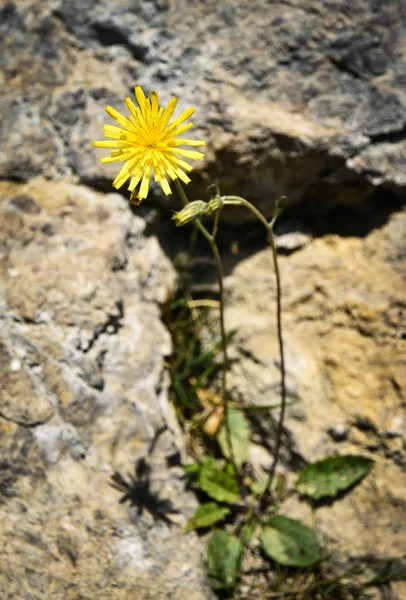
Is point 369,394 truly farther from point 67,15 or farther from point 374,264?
point 67,15

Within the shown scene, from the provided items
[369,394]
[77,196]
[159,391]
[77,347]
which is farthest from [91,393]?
[369,394]

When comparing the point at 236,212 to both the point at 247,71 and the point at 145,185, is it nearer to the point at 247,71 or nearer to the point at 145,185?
the point at 247,71

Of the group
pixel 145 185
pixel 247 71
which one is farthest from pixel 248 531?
pixel 247 71

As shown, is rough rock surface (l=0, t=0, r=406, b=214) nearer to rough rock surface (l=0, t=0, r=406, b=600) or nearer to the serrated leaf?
rough rock surface (l=0, t=0, r=406, b=600)

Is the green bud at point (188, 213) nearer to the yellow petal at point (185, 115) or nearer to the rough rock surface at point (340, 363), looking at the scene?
the yellow petal at point (185, 115)

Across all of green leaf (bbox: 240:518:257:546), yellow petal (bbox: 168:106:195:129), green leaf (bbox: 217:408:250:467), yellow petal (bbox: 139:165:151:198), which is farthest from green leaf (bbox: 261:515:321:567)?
yellow petal (bbox: 168:106:195:129)

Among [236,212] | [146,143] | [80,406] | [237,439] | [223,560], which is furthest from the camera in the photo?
[236,212]

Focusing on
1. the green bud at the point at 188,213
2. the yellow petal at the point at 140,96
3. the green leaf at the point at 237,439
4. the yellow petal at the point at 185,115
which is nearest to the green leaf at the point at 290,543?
the green leaf at the point at 237,439
